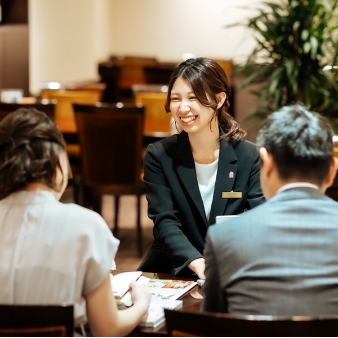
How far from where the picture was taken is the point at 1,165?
1.62 meters

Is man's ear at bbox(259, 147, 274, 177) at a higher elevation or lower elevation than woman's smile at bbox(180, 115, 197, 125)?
higher

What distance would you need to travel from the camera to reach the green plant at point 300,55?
5320 mm

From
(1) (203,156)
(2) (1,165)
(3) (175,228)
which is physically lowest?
(3) (175,228)

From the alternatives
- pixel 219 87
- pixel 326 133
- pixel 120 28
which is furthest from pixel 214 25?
pixel 326 133

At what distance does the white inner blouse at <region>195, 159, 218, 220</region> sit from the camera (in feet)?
8.45

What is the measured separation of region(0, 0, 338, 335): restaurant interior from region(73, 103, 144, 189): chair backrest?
0.01 meters

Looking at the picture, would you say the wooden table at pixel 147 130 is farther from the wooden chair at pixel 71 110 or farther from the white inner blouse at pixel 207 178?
the white inner blouse at pixel 207 178

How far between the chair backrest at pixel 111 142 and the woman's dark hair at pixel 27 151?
3.13 metres

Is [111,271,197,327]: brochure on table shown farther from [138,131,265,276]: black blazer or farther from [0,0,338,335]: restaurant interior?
[0,0,338,335]: restaurant interior

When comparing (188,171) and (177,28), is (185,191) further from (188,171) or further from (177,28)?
(177,28)

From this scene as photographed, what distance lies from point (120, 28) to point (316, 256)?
9.56m

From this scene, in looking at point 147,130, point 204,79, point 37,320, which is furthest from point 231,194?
point 147,130

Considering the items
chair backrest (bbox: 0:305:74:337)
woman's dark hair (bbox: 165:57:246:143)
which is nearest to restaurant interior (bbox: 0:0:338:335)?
woman's dark hair (bbox: 165:57:246:143)

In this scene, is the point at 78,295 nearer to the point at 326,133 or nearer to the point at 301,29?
the point at 326,133
